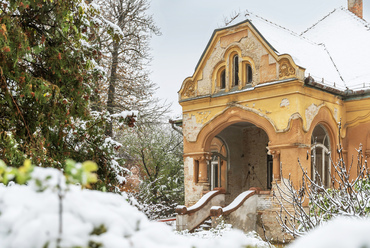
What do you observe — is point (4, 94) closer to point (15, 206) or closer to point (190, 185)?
point (15, 206)

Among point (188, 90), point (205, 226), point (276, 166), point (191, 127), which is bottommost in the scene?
point (205, 226)

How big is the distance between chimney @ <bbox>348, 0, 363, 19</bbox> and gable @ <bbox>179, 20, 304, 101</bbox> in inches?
308

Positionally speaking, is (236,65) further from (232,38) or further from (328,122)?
(328,122)

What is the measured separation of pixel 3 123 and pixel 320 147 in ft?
35.9

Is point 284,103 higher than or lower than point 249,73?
lower

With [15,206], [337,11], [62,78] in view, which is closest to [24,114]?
[62,78]

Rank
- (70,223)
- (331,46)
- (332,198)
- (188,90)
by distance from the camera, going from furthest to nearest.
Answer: (331,46) < (188,90) < (332,198) < (70,223)

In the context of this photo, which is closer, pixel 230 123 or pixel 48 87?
pixel 48 87

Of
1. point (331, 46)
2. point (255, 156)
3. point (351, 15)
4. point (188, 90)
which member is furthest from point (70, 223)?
point (351, 15)

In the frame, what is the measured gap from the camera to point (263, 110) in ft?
44.4

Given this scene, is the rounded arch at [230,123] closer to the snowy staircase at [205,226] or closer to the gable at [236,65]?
the gable at [236,65]

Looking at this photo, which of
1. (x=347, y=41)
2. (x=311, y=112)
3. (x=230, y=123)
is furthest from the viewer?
(x=347, y=41)

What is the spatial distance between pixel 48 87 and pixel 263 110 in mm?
8239

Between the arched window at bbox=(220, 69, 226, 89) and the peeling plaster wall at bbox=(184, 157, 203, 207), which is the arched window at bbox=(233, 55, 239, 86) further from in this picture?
the peeling plaster wall at bbox=(184, 157, 203, 207)
